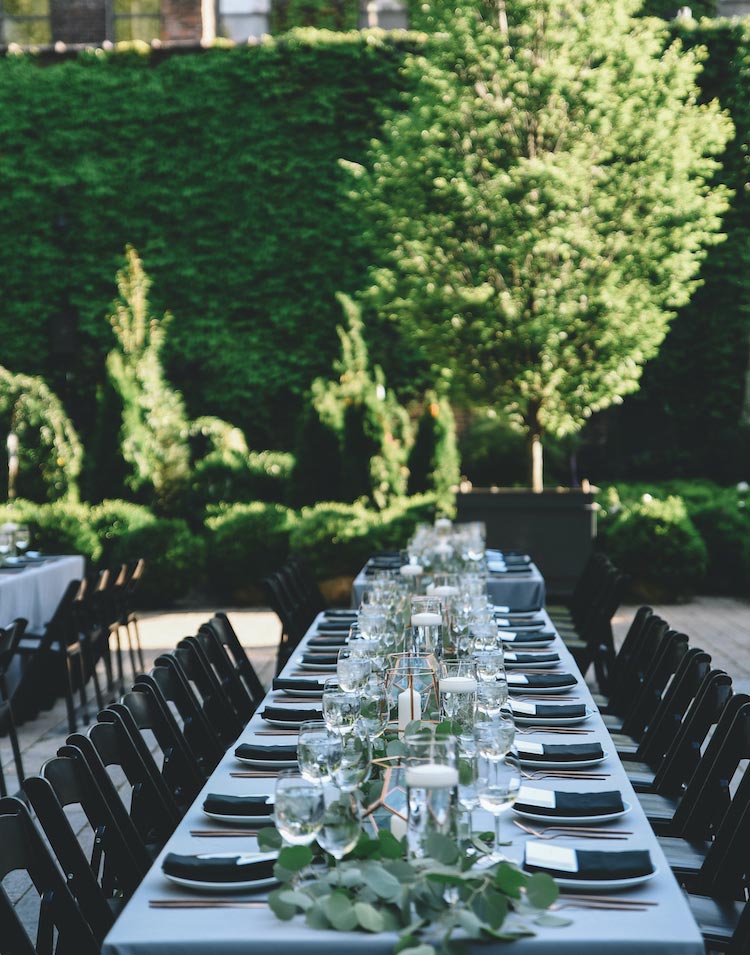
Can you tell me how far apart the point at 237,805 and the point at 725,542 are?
986 centimetres

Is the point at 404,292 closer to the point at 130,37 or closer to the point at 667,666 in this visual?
the point at 667,666

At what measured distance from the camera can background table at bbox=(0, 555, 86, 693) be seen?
7148 millimetres

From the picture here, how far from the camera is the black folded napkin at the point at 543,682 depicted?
3.94 meters

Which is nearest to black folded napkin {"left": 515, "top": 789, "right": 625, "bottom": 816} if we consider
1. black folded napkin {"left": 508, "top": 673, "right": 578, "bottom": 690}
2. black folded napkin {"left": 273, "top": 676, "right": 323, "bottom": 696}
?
black folded napkin {"left": 508, "top": 673, "right": 578, "bottom": 690}

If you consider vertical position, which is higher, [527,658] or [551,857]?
[551,857]

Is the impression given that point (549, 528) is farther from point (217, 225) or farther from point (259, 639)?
point (217, 225)

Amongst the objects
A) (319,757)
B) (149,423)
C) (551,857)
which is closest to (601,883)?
(551,857)

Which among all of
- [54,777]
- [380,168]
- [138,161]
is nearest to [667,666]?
[54,777]

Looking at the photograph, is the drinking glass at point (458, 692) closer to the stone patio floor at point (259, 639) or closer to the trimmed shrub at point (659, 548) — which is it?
the stone patio floor at point (259, 639)

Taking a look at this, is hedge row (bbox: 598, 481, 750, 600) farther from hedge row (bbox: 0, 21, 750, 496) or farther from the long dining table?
the long dining table

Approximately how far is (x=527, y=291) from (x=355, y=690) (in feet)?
25.6

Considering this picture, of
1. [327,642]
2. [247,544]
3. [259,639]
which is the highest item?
[327,642]

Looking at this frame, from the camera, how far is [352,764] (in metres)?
2.52

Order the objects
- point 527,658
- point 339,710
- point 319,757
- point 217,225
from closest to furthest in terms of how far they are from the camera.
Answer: point 319,757 < point 339,710 < point 527,658 < point 217,225
